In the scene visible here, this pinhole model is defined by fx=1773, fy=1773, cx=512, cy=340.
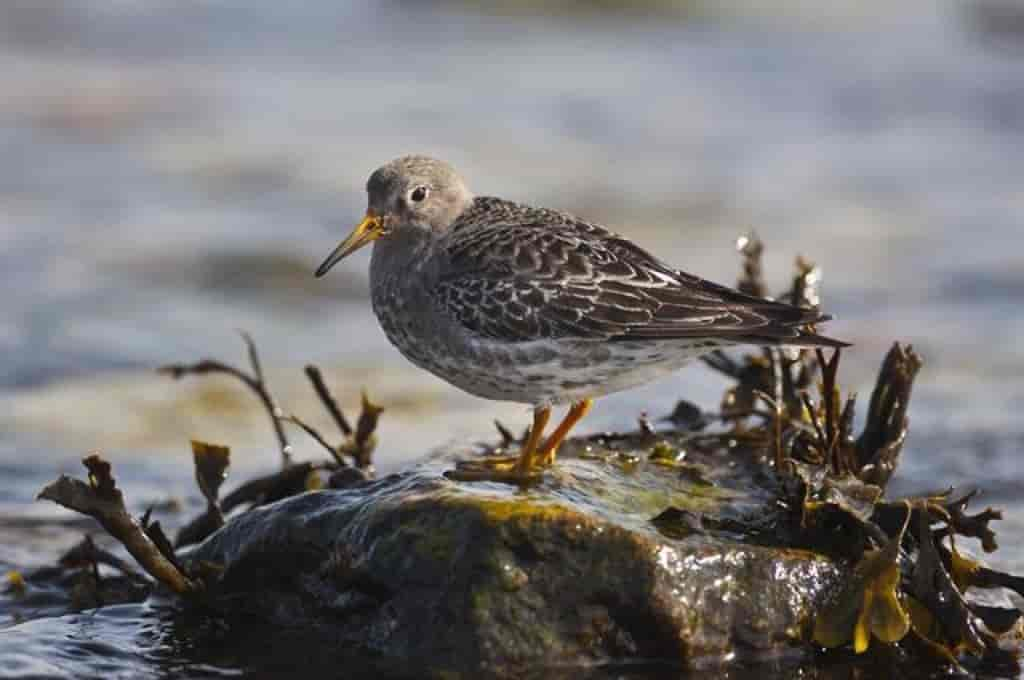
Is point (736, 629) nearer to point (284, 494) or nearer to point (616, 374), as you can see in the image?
point (616, 374)

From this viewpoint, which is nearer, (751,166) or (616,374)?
(616,374)

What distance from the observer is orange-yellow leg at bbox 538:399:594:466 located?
18.2 ft

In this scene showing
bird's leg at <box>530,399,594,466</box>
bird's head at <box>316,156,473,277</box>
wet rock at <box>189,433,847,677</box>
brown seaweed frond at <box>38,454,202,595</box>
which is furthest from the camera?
bird's head at <box>316,156,473,277</box>

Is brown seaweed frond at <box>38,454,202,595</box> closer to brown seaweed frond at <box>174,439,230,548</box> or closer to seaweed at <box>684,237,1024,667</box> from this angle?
brown seaweed frond at <box>174,439,230,548</box>

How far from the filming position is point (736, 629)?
4.96 meters

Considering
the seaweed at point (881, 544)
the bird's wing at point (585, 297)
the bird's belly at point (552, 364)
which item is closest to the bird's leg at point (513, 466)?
the bird's belly at point (552, 364)

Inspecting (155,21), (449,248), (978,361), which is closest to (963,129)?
(978,361)

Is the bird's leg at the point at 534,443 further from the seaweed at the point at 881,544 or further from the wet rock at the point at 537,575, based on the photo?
the seaweed at the point at 881,544

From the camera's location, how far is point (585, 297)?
218 inches

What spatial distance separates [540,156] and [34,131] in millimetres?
3435

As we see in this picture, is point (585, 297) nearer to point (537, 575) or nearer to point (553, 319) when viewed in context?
point (553, 319)

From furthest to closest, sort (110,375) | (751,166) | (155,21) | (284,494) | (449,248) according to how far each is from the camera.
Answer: (155,21)
(751,166)
(110,375)
(284,494)
(449,248)

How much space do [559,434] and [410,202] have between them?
998mm

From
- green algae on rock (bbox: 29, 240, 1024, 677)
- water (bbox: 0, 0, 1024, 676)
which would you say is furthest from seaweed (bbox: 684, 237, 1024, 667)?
water (bbox: 0, 0, 1024, 676)
